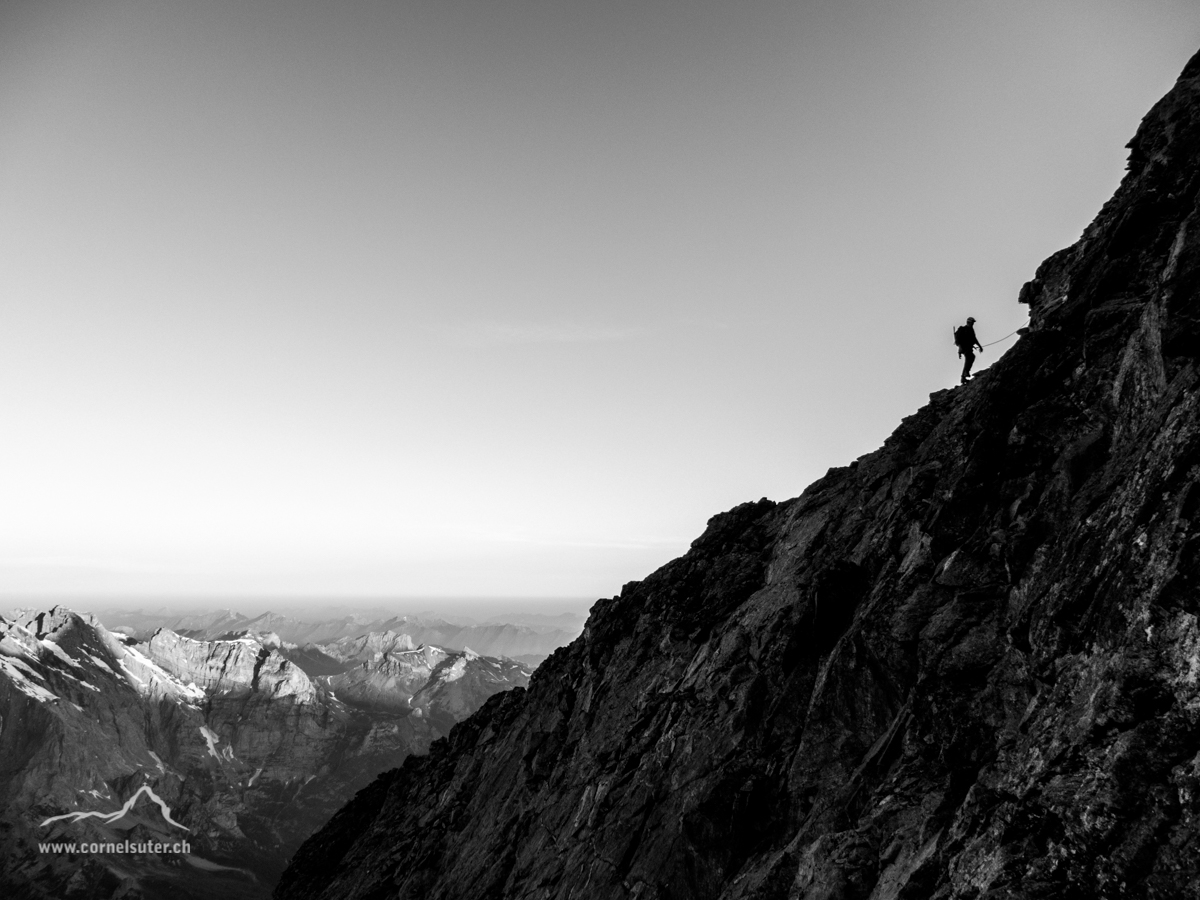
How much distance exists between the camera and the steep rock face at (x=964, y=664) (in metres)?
14.7

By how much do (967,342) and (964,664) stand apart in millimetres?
23205

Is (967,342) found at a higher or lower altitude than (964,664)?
higher

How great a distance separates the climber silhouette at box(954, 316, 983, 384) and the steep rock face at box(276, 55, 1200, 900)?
238 cm

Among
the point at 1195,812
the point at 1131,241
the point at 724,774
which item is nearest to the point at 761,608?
the point at 724,774

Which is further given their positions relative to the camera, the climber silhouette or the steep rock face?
the climber silhouette

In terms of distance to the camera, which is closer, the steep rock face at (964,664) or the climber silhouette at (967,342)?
the steep rock face at (964,664)

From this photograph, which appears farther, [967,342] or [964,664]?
[967,342]

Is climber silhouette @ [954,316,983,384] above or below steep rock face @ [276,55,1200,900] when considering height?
above

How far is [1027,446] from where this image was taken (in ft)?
86.4

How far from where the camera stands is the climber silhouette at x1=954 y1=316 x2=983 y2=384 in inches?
1561

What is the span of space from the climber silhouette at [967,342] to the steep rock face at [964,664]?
2.38 meters

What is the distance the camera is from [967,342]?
3966cm

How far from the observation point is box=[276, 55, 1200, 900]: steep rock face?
1473 cm

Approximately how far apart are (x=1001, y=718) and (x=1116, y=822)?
706cm
